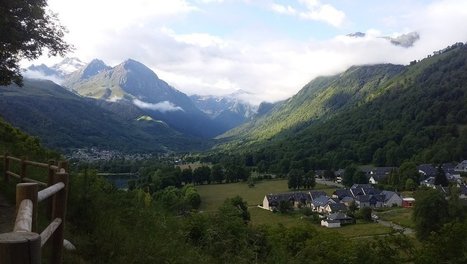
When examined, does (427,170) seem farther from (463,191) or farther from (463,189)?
(463,191)

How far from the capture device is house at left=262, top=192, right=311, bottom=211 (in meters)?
79.8

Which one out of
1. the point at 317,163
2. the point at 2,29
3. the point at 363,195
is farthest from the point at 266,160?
the point at 2,29

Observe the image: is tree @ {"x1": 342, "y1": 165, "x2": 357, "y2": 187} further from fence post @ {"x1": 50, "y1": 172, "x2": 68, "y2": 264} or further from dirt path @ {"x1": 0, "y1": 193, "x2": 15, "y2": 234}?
fence post @ {"x1": 50, "y1": 172, "x2": 68, "y2": 264}

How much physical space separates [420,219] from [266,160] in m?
105

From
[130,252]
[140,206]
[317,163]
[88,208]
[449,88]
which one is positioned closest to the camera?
[130,252]

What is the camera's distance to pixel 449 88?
172m

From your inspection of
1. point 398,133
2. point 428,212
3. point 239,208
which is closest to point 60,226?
point 239,208

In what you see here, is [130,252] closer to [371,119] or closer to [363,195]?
[363,195]

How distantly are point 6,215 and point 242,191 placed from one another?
3527 inches

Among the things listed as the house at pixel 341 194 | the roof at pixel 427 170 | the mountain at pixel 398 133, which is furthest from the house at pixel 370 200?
the mountain at pixel 398 133

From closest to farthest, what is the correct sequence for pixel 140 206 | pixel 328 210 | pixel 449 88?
pixel 140 206, pixel 328 210, pixel 449 88

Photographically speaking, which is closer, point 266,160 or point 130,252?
point 130,252

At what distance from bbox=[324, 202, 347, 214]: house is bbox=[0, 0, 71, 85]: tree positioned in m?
63.2

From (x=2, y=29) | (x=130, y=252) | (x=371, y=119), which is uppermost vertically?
(x=371, y=119)
